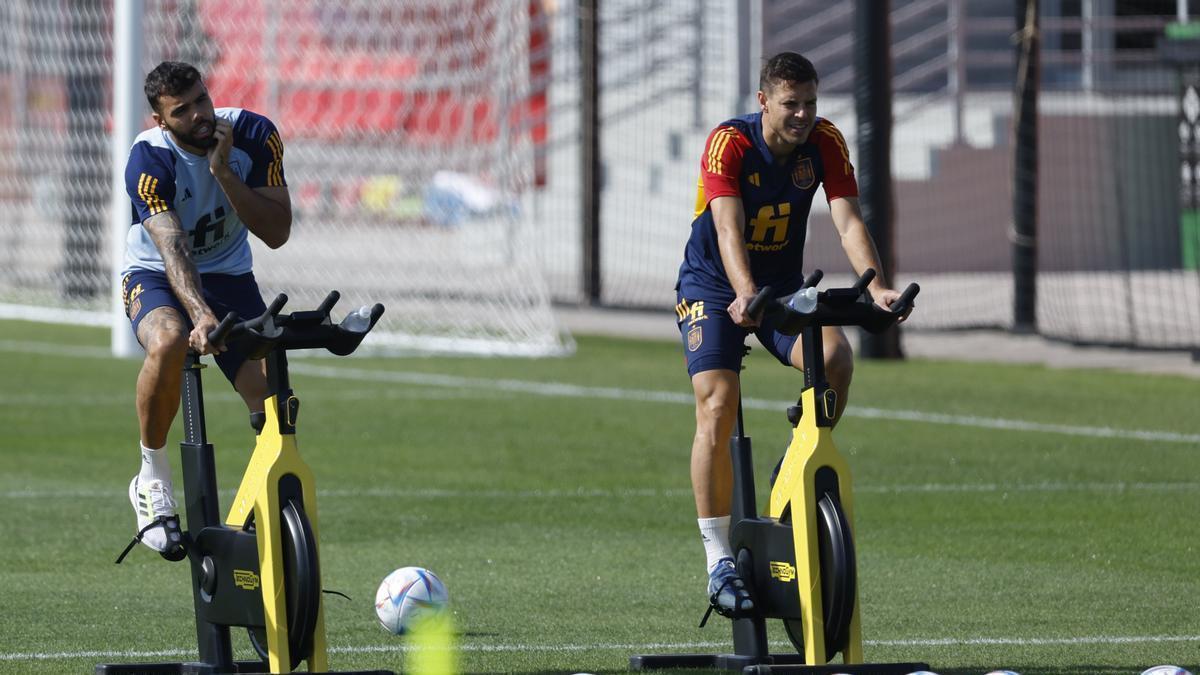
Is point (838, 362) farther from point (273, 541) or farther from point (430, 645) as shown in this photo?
point (273, 541)

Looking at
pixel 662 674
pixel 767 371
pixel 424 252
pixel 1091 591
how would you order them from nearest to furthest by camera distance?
pixel 662 674
pixel 1091 591
pixel 767 371
pixel 424 252

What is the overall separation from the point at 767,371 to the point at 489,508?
6.75 metres

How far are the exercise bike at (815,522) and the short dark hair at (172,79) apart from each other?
6.67ft

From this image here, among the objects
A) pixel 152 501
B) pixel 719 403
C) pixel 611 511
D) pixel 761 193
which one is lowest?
pixel 611 511

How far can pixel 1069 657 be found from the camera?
6.57 meters

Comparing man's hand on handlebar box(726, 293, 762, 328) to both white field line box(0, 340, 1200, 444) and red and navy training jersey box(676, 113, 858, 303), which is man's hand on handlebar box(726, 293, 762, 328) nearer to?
red and navy training jersey box(676, 113, 858, 303)

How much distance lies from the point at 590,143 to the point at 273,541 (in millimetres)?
18749

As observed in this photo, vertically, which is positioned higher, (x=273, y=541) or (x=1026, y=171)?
(x=1026, y=171)

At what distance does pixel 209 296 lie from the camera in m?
7.50

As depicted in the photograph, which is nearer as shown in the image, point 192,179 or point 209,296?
point 192,179

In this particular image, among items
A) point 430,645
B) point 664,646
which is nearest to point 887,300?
point 664,646

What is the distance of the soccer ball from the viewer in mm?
6641

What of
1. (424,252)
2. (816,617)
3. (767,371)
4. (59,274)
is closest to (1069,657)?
(816,617)

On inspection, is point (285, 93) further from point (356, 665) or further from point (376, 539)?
point (356, 665)
